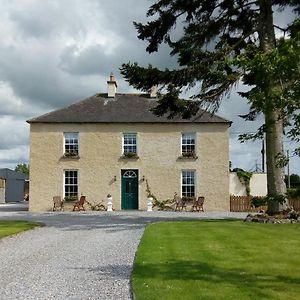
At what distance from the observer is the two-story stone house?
103 ft

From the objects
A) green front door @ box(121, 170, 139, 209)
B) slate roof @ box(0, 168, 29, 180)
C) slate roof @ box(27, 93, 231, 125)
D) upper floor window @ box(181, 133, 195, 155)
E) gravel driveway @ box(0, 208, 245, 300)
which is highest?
slate roof @ box(27, 93, 231, 125)

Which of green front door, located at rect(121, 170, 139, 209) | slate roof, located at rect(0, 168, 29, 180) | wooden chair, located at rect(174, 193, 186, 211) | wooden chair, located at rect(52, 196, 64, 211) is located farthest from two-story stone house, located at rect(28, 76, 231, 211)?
slate roof, located at rect(0, 168, 29, 180)

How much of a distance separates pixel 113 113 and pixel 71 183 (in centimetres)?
536

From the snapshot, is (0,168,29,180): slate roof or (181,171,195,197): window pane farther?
(0,168,29,180): slate roof

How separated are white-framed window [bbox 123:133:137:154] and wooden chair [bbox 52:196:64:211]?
5117 millimetres

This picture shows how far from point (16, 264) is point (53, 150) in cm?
2193

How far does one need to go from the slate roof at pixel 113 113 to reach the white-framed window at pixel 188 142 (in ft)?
3.01

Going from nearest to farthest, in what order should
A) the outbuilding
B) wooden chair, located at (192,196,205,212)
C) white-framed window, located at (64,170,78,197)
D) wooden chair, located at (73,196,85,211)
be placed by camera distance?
1. wooden chair, located at (192,196,205,212)
2. wooden chair, located at (73,196,85,211)
3. white-framed window, located at (64,170,78,197)
4. the outbuilding

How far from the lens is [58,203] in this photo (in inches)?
1217

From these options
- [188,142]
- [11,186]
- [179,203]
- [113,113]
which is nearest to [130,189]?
[179,203]

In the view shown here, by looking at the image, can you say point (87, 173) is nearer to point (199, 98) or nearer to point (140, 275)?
point (199, 98)

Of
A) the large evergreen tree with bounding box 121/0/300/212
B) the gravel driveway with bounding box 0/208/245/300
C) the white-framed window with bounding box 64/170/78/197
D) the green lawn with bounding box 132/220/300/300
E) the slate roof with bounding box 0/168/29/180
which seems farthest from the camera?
the slate roof with bounding box 0/168/29/180

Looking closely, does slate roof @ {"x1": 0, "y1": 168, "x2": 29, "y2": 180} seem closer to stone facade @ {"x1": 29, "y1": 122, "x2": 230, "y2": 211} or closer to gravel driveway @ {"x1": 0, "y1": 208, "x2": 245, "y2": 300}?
stone facade @ {"x1": 29, "y1": 122, "x2": 230, "y2": 211}

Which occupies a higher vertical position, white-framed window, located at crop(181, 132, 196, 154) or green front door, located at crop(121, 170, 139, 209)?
white-framed window, located at crop(181, 132, 196, 154)
